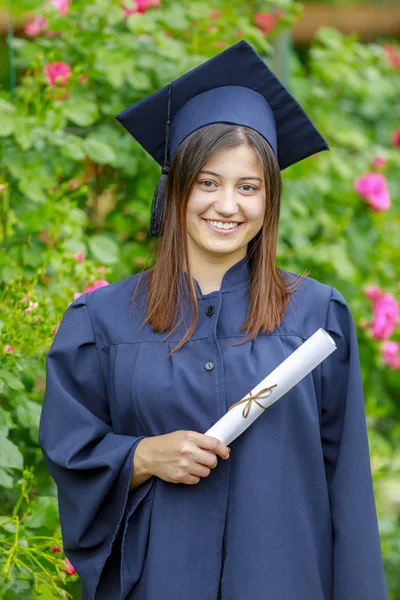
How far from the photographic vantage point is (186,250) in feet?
7.80

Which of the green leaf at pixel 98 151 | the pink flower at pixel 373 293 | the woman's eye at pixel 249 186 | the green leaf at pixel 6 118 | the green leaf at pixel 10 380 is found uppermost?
the woman's eye at pixel 249 186

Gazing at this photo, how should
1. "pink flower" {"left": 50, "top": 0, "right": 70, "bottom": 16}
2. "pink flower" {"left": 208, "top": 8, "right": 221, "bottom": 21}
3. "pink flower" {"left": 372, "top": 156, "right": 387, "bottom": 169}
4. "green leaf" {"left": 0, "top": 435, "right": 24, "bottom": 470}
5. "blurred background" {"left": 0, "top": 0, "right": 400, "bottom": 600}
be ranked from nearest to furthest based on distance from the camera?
"green leaf" {"left": 0, "top": 435, "right": 24, "bottom": 470} < "blurred background" {"left": 0, "top": 0, "right": 400, "bottom": 600} < "pink flower" {"left": 50, "top": 0, "right": 70, "bottom": 16} < "pink flower" {"left": 208, "top": 8, "right": 221, "bottom": 21} < "pink flower" {"left": 372, "top": 156, "right": 387, "bottom": 169}

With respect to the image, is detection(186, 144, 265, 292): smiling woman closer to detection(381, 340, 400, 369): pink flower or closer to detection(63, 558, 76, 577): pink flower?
detection(63, 558, 76, 577): pink flower

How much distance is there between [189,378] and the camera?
2225 mm

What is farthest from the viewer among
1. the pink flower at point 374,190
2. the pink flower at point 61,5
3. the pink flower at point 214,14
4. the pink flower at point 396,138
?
the pink flower at point 396,138

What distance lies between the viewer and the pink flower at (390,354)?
13.2ft

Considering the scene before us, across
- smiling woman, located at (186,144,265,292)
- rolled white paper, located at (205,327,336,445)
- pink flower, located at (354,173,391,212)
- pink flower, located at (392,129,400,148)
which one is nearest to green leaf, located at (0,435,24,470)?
rolled white paper, located at (205,327,336,445)

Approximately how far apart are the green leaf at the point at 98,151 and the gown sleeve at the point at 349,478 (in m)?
1.05

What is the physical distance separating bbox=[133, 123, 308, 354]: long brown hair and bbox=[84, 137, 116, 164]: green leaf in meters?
0.74

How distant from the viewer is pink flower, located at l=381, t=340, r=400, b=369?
4012mm

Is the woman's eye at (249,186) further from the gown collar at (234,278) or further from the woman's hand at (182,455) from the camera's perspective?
the woman's hand at (182,455)

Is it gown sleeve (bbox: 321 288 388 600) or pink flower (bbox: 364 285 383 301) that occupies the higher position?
gown sleeve (bbox: 321 288 388 600)

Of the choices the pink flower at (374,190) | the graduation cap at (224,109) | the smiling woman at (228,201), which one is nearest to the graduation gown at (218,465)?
the smiling woman at (228,201)

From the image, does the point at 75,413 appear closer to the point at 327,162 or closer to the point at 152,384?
the point at 152,384
